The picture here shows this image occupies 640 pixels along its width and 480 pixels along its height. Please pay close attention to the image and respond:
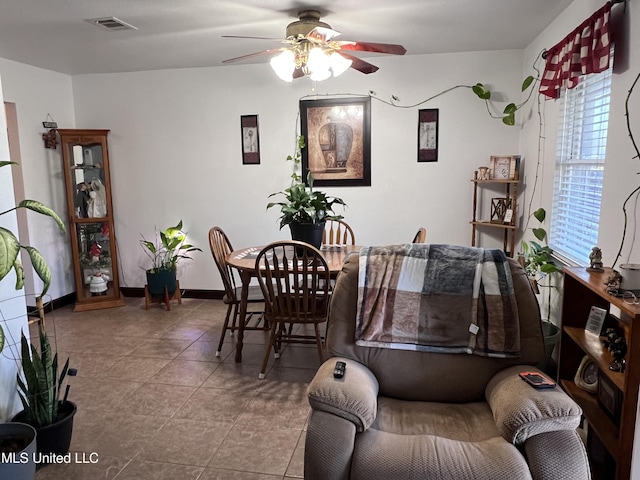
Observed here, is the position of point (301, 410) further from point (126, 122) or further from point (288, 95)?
point (126, 122)

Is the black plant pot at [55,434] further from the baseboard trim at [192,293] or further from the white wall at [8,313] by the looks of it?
the baseboard trim at [192,293]

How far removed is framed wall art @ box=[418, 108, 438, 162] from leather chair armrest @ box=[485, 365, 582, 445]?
2857 millimetres

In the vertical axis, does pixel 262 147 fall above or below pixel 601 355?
above

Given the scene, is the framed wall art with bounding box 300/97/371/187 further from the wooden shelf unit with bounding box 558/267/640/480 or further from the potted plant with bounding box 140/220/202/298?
the wooden shelf unit with bounding box 558/267/640/480

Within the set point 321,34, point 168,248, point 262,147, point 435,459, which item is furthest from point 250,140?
point 435,459

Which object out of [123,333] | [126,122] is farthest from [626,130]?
[126,122]

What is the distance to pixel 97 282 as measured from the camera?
466cm

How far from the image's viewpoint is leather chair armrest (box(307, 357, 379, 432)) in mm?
1626

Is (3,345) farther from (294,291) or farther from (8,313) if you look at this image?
(294,291)

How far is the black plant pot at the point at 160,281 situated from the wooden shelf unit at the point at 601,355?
354cm

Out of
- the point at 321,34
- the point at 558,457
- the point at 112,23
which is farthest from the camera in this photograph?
the point at 112,23

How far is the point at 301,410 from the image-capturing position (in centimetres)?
264

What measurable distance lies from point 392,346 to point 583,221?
1497 mm

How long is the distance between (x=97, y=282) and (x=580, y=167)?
431cm
